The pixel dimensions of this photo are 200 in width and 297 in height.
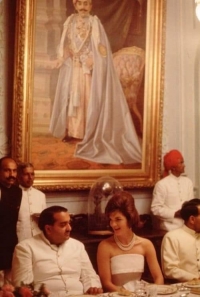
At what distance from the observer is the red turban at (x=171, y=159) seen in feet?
19.8

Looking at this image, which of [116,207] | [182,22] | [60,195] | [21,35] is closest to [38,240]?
[116,207]

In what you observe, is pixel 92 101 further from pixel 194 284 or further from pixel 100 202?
pixel 194 284

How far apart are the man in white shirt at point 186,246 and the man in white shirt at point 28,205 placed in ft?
4.21

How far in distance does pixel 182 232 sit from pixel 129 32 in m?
2.60

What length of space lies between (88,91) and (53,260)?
2465 mm

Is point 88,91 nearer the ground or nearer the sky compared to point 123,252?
nearer the sky

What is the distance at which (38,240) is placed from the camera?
3.87m

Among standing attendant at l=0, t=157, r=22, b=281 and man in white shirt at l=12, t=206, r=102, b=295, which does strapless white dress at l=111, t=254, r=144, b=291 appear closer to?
man in white shirt at l=12, t=206, r=102, b=295

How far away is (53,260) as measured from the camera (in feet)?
12.6

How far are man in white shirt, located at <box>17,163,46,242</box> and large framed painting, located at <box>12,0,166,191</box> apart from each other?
1.15ft

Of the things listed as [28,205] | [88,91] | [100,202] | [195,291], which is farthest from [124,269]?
[88,91]

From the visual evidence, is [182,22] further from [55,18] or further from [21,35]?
[21,35]

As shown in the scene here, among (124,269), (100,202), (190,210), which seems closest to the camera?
(124,269)

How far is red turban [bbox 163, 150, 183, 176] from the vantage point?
19.8 feet
